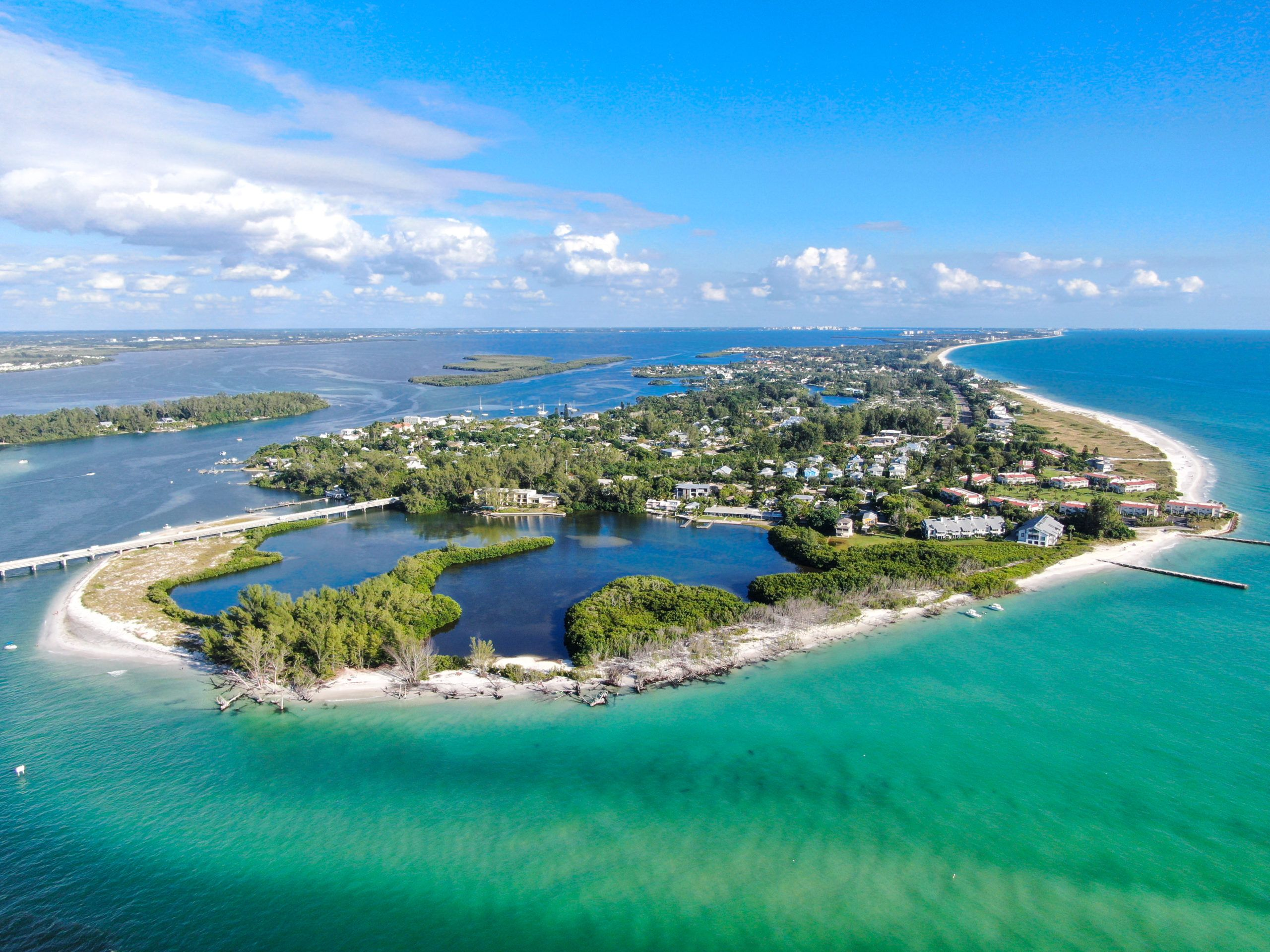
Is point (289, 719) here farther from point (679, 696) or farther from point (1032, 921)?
point (1032, 921)

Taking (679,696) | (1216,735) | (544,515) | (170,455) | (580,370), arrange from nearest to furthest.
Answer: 1. (1216,735)
2. (679,696)
3. (544,515)
4. (170,455)
5. (580,370)

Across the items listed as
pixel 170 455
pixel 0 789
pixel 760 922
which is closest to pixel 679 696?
pixel 760 922

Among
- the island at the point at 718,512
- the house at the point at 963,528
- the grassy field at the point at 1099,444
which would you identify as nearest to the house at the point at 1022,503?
the island at the point at 718,512

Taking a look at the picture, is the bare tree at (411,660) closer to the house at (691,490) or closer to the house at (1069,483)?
the house at (691,490)

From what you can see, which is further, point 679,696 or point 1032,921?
point 679,696

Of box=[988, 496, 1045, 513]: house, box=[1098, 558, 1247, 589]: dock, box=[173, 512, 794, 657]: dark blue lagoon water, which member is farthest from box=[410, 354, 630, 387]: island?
box=[1098, 558, 1247, 589]: dock

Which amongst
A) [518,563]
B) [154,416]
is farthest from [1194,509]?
[154,416]
